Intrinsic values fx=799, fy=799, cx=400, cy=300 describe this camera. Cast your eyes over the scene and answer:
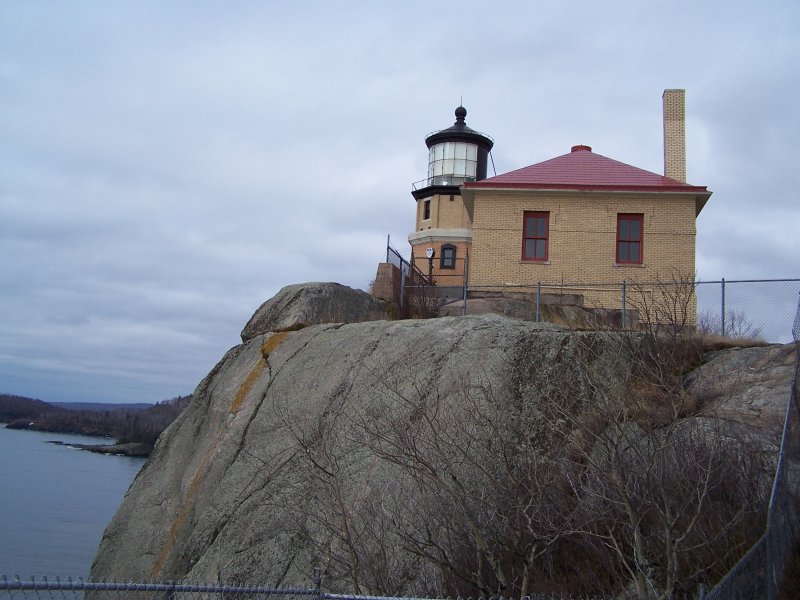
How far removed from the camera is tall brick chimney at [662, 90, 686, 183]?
890 inches

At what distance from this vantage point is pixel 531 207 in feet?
71.7

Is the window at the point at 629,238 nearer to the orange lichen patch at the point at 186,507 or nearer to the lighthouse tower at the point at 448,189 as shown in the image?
the orange lichen patch at the point at 186,507

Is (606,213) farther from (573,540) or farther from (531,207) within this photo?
(573,540)

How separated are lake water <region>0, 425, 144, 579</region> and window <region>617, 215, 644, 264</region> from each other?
16227 mm

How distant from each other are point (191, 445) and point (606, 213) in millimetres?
12636

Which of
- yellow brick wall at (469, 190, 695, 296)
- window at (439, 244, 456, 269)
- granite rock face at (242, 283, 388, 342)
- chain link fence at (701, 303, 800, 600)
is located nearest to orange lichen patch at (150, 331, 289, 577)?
granite rock face at (242, 283, 388, 342)

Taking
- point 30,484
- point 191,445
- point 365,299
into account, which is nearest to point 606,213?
point 365,299

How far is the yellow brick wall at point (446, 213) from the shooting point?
134ft

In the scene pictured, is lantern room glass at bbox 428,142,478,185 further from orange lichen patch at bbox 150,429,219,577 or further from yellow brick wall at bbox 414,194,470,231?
orange lichen patch at bbox 150,429,219,577

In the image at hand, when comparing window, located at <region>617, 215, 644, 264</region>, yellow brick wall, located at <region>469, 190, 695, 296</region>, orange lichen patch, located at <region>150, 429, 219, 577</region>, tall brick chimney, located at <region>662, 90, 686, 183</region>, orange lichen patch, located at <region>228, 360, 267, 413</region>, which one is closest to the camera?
orange lichen patch, located at <region>150, 429, 219, 577</region>

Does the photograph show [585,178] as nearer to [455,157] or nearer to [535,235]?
[535,235]

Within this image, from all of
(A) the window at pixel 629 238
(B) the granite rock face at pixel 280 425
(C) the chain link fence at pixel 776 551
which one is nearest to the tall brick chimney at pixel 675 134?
(A) the window at pixel 629 238

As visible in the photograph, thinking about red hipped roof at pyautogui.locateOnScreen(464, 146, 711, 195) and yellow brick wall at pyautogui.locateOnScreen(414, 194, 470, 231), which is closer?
red hipped roof at pyautogui.locateOnScreen(464, 146, 711, 195)

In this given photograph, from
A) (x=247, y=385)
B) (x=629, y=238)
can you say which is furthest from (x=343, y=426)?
(x=629, y=238)
